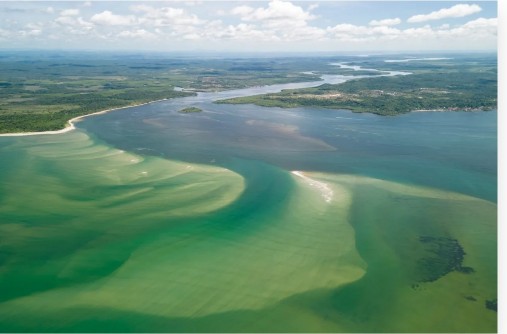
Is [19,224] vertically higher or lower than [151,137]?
lower

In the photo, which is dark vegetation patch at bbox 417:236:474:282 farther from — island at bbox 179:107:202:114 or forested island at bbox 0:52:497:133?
island at bbox 179:107:202:114

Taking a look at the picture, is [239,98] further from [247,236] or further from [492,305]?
[492,305]

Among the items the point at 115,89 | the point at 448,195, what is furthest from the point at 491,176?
the point at 115,89

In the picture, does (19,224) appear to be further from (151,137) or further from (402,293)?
(151,137)

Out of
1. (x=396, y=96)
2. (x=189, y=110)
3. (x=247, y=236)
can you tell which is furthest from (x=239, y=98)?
(x=247, y=236)

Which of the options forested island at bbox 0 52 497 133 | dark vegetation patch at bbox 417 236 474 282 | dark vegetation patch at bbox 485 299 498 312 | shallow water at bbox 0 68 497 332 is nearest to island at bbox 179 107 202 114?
forested island at bbox 0 52 497 133

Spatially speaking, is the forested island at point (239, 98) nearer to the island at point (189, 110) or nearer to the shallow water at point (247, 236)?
the island at point (189, 110)
